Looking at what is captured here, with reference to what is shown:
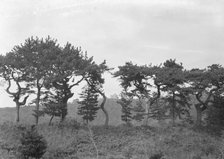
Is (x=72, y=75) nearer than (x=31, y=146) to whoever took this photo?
No

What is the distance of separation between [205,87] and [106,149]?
Result: 15.9m

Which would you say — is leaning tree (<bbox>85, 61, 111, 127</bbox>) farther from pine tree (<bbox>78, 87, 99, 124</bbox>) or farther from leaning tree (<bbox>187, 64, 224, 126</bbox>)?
leaning tree (<bbox>187, 64, 224, 126</bbox>)

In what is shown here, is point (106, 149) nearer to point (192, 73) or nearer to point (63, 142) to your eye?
point (63, 142)

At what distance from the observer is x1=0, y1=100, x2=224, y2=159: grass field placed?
22.3 meters

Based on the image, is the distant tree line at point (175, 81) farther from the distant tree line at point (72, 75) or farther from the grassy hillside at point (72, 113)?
the grassy hillside at point (72, 113)


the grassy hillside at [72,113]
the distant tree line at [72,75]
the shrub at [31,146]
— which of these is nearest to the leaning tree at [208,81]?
the distant tree line at [72,75]

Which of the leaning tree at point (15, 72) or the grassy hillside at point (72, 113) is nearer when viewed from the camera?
the leaning tree at point (15, 72)

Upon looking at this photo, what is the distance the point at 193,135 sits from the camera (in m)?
30.3

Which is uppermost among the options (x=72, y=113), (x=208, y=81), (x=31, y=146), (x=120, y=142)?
(x=208, y=81)

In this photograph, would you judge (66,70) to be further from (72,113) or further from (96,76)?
(72,113)

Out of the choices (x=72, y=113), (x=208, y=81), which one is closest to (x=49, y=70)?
(x=208, y=81)

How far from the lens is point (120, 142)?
2667cm

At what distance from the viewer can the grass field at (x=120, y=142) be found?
2227 centimetres

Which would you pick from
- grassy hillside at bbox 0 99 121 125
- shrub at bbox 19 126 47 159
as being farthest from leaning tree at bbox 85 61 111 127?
grassy hillside at bbox 0 99 121 125
